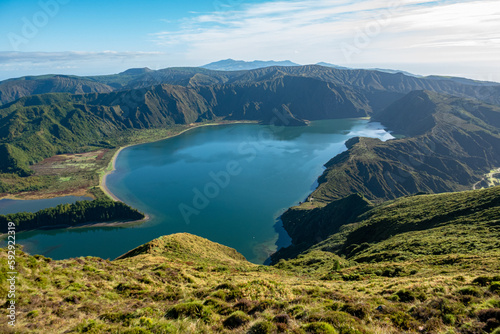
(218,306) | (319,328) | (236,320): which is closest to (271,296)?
(218,306)

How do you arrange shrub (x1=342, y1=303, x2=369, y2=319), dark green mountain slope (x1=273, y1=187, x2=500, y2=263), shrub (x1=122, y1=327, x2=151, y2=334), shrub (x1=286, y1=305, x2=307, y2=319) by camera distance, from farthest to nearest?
1. dark green mountain slope (x1=273, y1=187, x2=500, y2=263)
2. shrub (x1=286, y1=305, x2=307, y2=319)
3. shrub (x1=342, y1=303, x2=369, y2=319)
4. shrub (x1=122, y1=327, x2=151, y2=334)

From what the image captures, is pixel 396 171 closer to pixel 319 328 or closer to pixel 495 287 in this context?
pixel 495 287

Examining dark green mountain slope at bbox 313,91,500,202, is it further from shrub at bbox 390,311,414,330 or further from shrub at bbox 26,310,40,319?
shrub at bbox 26,310,40,319

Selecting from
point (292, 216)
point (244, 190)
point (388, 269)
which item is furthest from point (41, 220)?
point (388, 269)

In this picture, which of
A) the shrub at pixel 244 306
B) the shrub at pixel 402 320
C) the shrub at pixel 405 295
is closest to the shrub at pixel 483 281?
the shrub at pixel 405 295

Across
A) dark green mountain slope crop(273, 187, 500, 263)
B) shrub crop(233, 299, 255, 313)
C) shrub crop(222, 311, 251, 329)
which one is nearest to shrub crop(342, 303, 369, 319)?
shrub crop(233, 299, 255, 313)

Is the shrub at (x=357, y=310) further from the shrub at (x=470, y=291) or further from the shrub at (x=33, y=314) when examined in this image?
the shrub at (x=33, y=314)
